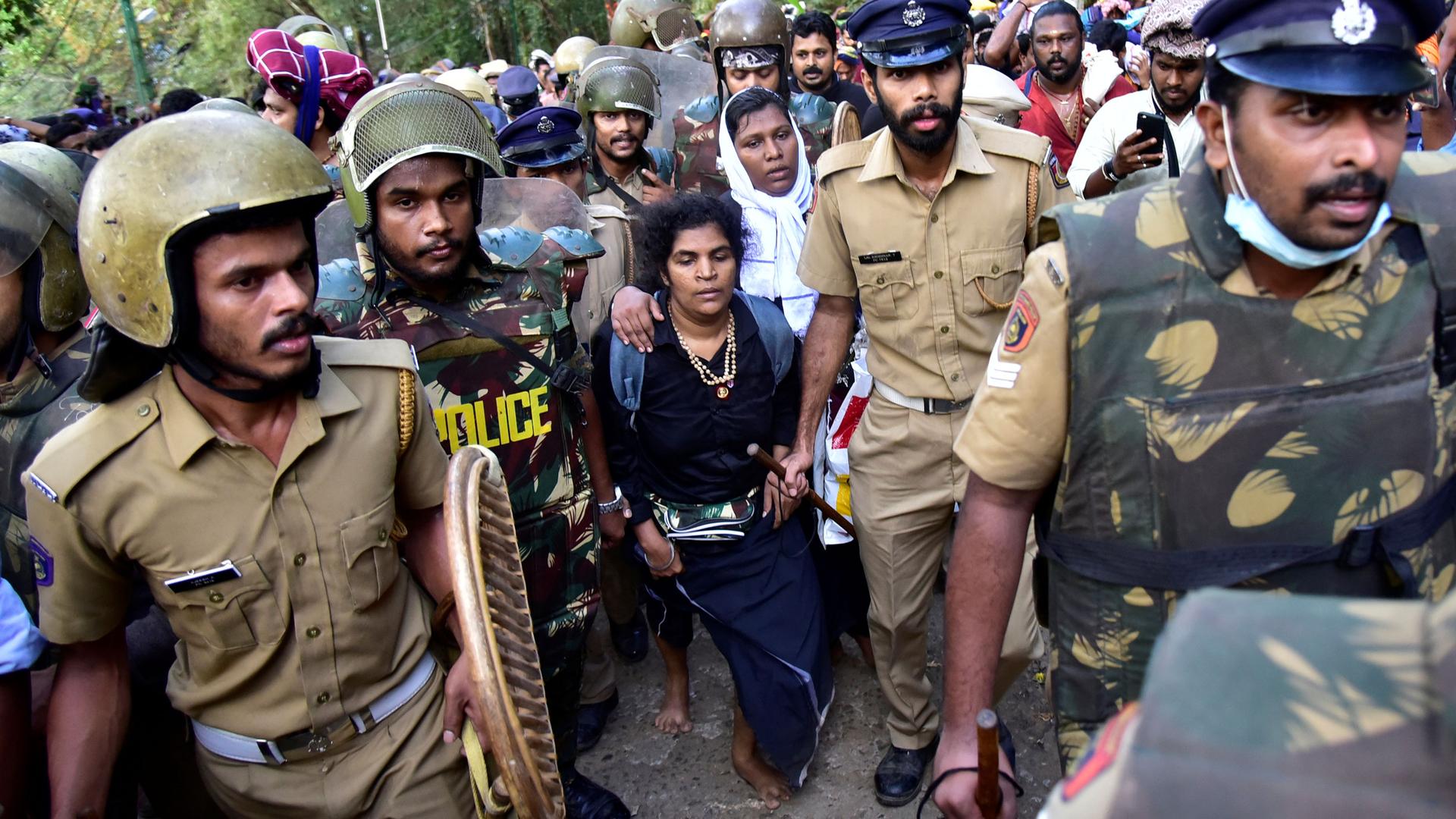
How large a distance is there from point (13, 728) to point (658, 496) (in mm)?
1990

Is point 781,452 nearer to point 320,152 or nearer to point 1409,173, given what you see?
point 1409,173

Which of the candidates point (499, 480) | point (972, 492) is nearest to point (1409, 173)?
point (972, 492)

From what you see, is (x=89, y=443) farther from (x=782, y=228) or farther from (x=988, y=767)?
(x=782, y=228)

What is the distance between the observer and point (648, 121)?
5324 millimetres

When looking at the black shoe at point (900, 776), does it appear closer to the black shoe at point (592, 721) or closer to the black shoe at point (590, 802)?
the black shoe at point (590, 802)

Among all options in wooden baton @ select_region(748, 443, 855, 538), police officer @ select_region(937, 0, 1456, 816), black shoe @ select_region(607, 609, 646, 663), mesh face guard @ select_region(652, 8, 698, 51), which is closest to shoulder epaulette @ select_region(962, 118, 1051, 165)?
wooden baton @ select_region(748, 443, 855, 538)

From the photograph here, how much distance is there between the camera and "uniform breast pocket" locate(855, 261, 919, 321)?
3340 mm

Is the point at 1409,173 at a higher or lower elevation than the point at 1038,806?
higher

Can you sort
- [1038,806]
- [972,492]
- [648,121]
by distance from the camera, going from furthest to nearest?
[648,121] → [1038,806] → [972,492]

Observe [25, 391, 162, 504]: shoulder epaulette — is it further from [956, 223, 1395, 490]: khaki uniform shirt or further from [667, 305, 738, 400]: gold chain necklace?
[667, 305, 738, 400]: gold chain necklace

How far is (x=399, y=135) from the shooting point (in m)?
2.73

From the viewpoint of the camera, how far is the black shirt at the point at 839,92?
625 cm

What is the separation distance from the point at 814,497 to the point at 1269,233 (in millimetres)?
2304

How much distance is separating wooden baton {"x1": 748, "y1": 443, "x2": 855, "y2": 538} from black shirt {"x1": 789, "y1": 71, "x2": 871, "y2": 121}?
324 centimetres
